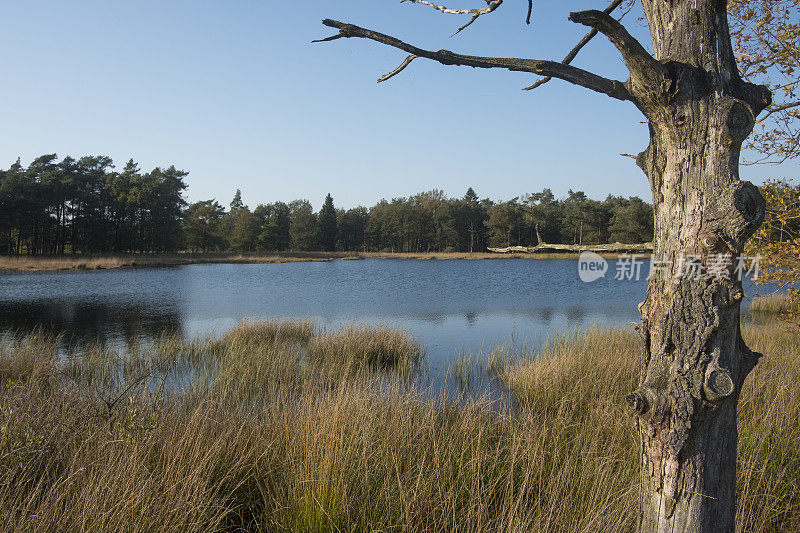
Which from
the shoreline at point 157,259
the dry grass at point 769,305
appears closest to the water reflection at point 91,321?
the shoreline at point 157,259

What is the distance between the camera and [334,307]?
17.1 metres

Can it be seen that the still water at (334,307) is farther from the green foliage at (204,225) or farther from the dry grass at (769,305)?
the green foliage at (204,225)

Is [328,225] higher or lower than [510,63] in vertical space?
higher

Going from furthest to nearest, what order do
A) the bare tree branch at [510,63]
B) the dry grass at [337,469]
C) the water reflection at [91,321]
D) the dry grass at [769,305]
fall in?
1. the dry grass at [769,305]
2. the water reflection at [91,321]
3. the dry grass at [337,469]
4. the bare tree branch at [510,63]

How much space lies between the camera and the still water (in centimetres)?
1200

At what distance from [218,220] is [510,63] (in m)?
72.5

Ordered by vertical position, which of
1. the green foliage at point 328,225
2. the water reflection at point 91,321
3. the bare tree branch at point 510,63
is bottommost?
the water reflection at point 91,321

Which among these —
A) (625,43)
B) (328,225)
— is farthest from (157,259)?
(625,43)

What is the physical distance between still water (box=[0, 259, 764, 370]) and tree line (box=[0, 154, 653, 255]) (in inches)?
333

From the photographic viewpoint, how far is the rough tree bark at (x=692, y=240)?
170 cm

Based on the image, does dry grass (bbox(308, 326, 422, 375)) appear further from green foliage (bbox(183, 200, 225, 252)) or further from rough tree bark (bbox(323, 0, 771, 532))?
green foliage (bbox(183, 200, 225, 252))

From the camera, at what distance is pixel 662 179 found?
1.88 m

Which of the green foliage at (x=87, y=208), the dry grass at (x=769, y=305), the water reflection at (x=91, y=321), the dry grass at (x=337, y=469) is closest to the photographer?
the dry grass at (x=337, y=469)

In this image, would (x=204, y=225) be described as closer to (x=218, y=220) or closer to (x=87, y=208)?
(x=218, y=220)
